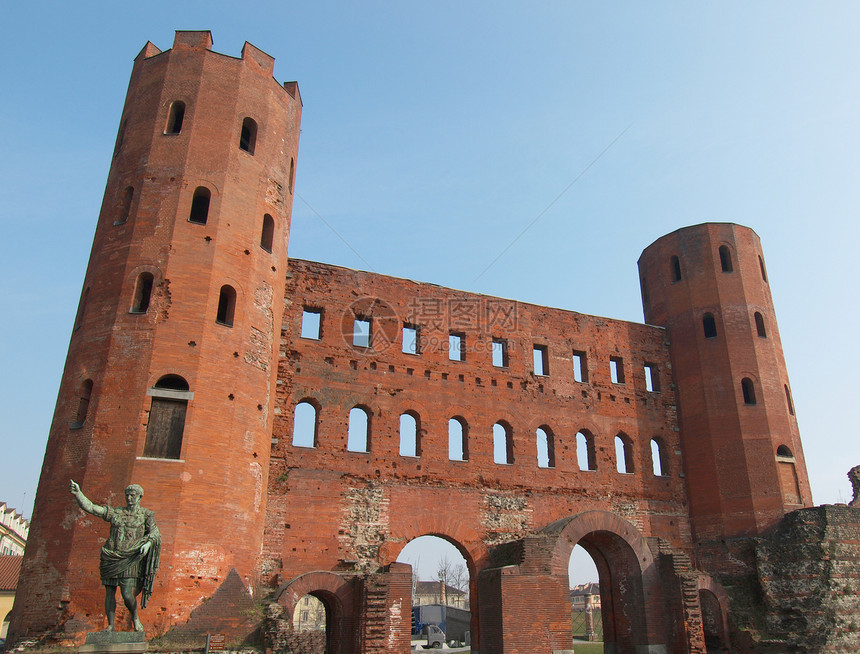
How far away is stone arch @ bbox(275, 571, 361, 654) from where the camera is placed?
1529 cm

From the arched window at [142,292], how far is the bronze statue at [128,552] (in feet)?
21.2

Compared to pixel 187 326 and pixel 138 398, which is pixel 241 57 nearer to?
pixel 187 326

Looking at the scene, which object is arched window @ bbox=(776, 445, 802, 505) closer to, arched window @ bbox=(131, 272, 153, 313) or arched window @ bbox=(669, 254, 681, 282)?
arched window @ bbox=(669, 254, 681, 282)

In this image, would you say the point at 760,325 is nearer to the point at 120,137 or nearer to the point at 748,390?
the point at 748,390

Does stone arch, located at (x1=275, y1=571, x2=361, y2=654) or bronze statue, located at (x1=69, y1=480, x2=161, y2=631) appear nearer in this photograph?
bronze statue, located at (x1=69, y1=480, x2=161, y2=631)

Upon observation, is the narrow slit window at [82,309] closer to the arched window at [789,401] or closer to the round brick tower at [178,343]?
the round brick tower at [178,343]

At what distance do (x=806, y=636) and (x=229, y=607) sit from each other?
47.8 feet

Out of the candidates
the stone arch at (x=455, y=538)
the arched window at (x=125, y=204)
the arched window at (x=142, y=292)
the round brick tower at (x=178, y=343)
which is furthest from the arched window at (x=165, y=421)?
the stone arch at (x=455, y=538)

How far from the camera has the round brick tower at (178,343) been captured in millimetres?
13516

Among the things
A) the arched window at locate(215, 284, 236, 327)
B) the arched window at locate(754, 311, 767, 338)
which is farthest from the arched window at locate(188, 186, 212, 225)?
the arched window at locate(754, 311, 767, 338)

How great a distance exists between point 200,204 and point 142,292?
2.70m

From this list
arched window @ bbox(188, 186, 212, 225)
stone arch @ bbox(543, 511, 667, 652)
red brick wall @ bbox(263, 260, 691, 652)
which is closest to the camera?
arched window @ bbox(188, 186, 212, 225)

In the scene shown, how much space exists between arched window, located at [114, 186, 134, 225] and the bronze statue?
8855mm

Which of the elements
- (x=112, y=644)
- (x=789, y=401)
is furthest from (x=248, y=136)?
(x=789, y=401)
